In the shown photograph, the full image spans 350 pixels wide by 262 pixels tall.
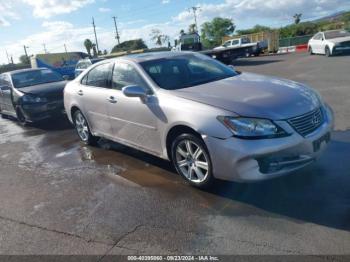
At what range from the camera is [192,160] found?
176 inches

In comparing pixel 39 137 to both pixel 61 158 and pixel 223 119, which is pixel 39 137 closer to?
pixel 61 158

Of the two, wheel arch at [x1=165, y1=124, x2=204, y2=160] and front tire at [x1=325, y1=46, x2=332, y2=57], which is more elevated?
wheel arch at [x1=165, y1=124, x2=204, y2=160]

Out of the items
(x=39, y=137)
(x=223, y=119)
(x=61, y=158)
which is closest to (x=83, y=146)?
(x=61, y=158)

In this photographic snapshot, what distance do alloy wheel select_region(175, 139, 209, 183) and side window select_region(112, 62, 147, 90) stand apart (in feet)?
3.56

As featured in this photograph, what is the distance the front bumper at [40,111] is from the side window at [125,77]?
15.4 ft

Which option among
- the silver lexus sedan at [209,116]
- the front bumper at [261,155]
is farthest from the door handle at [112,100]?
the front bumper at [261,155]

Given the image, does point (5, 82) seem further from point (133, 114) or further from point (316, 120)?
point (316, 120)

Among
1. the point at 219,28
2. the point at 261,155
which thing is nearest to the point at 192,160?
the point at 261,155

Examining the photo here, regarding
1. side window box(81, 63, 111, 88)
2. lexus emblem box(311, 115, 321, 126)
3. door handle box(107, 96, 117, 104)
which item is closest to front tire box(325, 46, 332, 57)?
side window box(81, 63, 111, 88)

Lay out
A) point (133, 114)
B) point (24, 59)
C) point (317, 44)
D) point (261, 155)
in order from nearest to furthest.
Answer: point (261, 155), point (133, 114), point (317, 44), point (24, 59)

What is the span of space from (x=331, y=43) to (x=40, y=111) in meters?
17.1

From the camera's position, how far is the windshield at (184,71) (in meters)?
5.02

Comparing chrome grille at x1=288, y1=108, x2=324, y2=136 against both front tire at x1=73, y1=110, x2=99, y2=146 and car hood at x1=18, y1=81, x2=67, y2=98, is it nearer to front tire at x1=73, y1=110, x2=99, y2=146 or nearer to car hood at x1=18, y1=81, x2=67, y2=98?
front tire at x1=73, y1=110, x2=99, y2=146

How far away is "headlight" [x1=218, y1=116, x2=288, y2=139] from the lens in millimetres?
3832
